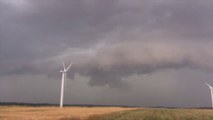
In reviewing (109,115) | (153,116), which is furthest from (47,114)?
(153,116)

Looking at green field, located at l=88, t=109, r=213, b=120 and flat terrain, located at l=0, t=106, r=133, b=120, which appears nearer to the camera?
flat terrain, located at l=0, t=106, r=133, b=120

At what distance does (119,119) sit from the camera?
6612 centimetres

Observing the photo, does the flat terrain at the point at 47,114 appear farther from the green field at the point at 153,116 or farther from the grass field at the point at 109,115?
the green field at the point at 153,116

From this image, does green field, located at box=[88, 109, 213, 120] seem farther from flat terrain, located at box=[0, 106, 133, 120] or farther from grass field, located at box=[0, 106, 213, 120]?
flat terrain, located at box=[0, 106, 133, 120]

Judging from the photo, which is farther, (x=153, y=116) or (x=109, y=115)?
(x=109, y=115)

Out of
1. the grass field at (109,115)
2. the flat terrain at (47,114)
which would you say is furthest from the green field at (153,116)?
the flat terrain at (47,114)

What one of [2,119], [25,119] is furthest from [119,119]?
[2,119]

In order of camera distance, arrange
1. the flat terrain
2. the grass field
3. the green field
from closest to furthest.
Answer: the flat terrain → the grass field → the green field

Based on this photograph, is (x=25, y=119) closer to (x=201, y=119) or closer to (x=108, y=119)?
(x=108, y=119)

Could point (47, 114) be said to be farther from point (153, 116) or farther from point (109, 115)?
point (153, 116)

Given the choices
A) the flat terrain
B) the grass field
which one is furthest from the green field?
the flat terrain

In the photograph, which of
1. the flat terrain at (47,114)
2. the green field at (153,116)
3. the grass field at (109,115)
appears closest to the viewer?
the flat terrain at (47,114)

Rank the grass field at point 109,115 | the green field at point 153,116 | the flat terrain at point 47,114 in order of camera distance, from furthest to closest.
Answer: the green field at point 153,116 < the grass field at point 109,115 < the flat terrain at point 47,114

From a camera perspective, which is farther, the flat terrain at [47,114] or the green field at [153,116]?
the green field at [153,116]
